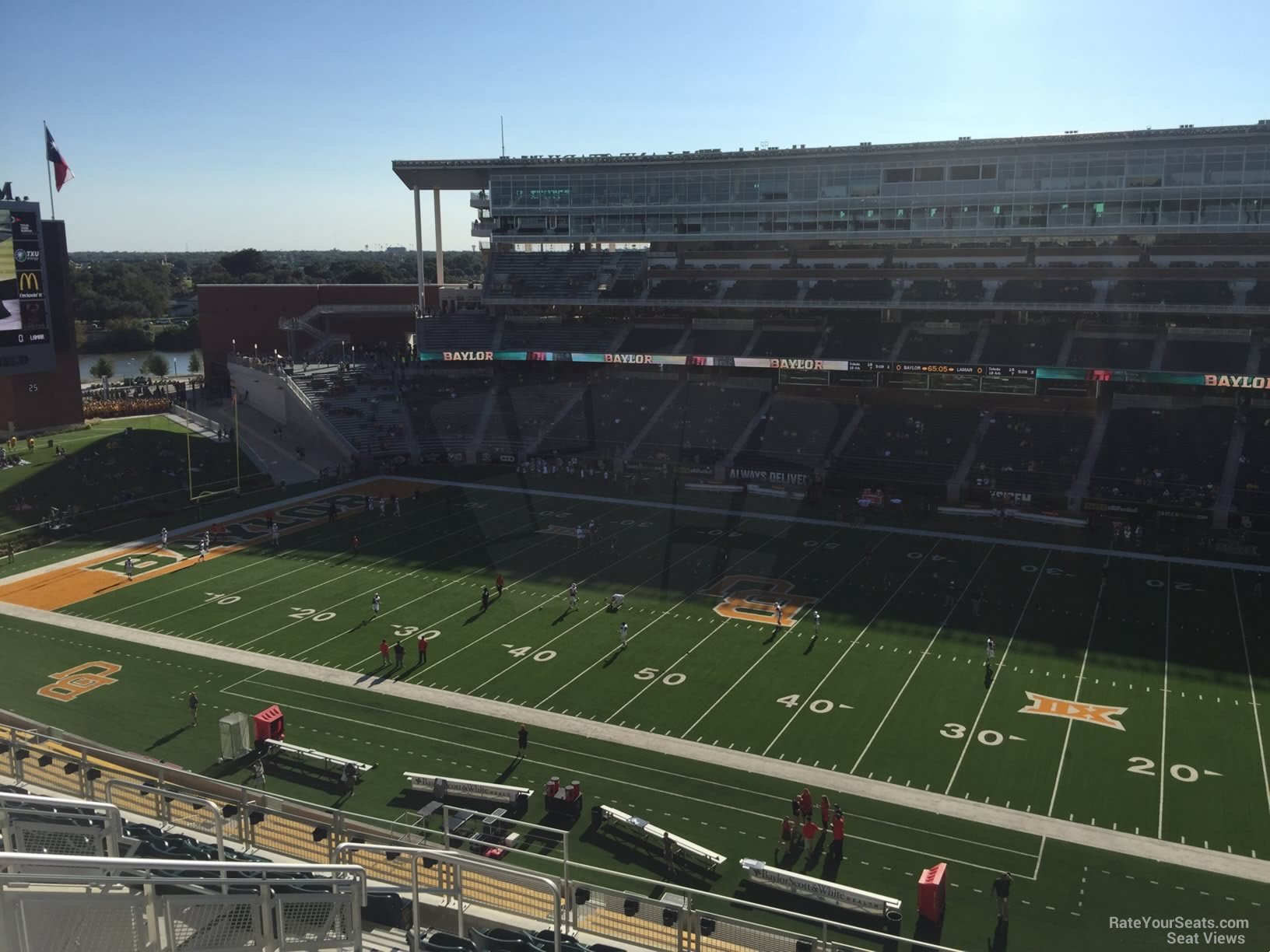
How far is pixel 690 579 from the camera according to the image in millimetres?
29891

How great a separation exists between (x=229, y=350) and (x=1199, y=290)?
5229cm

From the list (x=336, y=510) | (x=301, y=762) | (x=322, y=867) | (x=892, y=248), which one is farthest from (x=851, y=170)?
(x=322, y=867)

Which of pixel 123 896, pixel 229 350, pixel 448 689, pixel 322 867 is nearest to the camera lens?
pixel 123 896

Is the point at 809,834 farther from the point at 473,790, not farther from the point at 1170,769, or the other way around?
the point at 1170,769

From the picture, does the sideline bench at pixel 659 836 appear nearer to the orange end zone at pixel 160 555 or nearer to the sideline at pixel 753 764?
the sideline at pixel 753 764

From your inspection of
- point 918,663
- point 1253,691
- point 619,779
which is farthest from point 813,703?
point 1253,691

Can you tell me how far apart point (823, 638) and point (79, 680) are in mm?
17592

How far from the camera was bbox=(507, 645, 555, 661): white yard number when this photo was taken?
24.0 m

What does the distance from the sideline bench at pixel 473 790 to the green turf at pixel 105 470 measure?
26.0 metres

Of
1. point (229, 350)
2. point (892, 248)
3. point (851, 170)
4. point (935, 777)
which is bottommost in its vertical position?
point (935, 777)

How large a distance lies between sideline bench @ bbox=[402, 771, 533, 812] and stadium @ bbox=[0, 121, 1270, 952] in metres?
0.06

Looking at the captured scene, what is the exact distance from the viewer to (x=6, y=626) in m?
26.3

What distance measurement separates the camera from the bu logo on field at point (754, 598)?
26719 millimetres

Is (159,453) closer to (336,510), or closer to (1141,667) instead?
(336,510)
